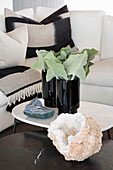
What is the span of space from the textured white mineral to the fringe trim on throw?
3.47 ft

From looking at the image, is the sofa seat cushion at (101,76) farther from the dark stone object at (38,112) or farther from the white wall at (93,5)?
the white wall at (93,5)

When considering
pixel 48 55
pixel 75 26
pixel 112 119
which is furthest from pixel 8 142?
pixel 75 26

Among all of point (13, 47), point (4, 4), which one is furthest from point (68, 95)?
point (4, 4)

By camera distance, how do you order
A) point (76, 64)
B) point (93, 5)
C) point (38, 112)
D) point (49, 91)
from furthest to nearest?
1. point (93, 5)
2. point (49, 91)
3. point (38, 112)
4. point (76, 64)

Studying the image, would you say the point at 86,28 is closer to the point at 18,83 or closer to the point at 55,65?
the point at 18,83

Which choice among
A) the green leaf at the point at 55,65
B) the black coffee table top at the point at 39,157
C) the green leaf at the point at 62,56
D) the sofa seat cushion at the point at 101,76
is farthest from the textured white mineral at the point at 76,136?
the sofa seat cushion at the point at 101,76

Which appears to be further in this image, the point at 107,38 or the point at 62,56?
the point at 107,38

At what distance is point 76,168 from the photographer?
95 centimetres

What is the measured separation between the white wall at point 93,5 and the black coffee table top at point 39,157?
13.9 feet

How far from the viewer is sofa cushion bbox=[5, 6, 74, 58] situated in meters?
2.67

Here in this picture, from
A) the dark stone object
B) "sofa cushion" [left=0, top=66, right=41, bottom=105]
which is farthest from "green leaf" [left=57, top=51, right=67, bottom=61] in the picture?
"sofa cushion" [left=0, top=66, right=41, bottom=105]

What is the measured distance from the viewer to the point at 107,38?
9.52ft

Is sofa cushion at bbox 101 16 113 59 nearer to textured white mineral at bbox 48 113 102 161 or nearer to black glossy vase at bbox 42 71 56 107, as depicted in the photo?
black glossy vase at bbox 42 71 56 107

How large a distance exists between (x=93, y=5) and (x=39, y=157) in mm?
4514
